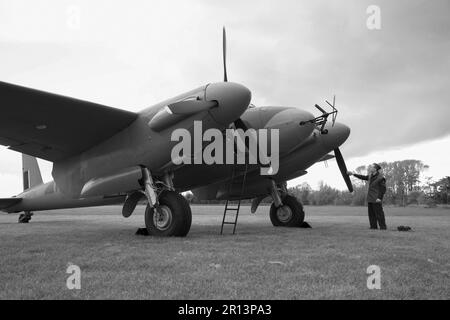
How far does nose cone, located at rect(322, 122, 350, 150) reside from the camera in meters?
11.9

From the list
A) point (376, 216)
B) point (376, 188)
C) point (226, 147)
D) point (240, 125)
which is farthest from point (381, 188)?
point (226, 147)

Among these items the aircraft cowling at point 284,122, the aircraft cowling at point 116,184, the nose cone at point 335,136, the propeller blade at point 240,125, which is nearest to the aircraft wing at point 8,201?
the aircraft cowling at point 116,184

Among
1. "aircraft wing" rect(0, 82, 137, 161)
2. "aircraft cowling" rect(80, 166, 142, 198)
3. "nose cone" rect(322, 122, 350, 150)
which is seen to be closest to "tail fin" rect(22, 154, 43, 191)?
"aircraft wing" rect(0, 82, 137, 161)

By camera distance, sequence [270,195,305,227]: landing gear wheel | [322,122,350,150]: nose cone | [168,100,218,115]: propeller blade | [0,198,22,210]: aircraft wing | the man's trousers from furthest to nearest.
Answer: [0,198,22,210]: aircraft wing → [270,195,305,227]: landing gear wheel → [322,122,350,150]: nose cone → the man's trousers → [168,100,218,115]: propeller blade

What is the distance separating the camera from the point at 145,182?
872 centimetres

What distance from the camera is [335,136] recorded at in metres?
11.9

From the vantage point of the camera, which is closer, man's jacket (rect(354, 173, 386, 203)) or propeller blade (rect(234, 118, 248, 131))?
propeller blade (rect(234, 118, 248, 131))

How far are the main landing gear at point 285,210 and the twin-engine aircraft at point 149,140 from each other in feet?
0.11

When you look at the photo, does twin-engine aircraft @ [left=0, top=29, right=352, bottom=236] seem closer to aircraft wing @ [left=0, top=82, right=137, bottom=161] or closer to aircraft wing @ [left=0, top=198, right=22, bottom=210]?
aircraft wing @ [left=0, top=82, right=137, bottom=161]

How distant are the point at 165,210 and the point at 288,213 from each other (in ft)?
17.8

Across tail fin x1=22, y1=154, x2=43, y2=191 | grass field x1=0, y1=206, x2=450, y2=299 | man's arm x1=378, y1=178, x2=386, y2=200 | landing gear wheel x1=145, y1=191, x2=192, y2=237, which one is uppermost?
tail fin x1=22, y1=154, x2=43, y2=191

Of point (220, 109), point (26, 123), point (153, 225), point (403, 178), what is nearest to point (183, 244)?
point (153, 225)

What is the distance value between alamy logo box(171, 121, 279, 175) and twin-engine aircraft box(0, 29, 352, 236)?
0.18 m
